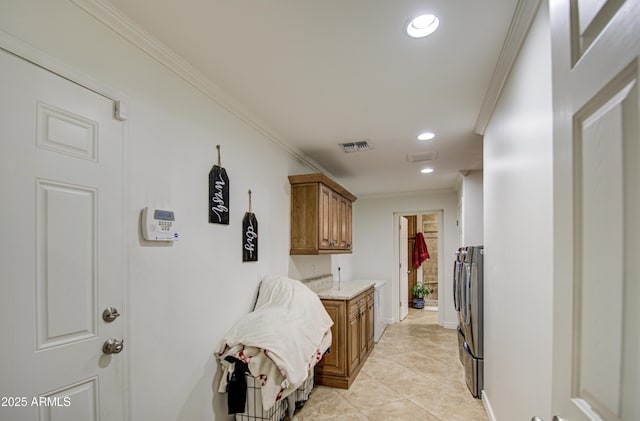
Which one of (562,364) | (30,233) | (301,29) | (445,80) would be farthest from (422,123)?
(30,233)

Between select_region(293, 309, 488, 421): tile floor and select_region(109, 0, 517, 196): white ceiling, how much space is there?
257cm

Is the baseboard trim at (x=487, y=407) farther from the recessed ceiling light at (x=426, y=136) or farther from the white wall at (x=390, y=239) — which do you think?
the white wall at (x=390, y=239)

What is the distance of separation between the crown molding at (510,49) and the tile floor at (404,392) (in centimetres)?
258

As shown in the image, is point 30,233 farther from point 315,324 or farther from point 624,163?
point 315,324

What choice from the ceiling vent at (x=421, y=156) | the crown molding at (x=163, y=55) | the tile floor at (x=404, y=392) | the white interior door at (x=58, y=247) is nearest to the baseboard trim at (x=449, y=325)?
the tile floor at (x=404, y=392)

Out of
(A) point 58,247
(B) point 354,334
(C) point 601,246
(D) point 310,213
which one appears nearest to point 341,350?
(B) point 354,334

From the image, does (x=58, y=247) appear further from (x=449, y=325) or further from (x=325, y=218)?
(x=449, y=325)

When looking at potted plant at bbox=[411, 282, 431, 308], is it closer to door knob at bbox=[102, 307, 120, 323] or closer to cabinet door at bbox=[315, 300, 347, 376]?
cabinet door at bbox=[315, 300, 347, 376]

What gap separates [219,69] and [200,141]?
0.49 meters

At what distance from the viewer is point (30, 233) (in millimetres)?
1249

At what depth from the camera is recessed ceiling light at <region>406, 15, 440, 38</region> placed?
1.64m

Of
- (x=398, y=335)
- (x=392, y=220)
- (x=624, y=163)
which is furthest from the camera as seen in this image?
(x=392, y=220)

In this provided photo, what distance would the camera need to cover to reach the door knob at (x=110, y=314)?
4.94 feet

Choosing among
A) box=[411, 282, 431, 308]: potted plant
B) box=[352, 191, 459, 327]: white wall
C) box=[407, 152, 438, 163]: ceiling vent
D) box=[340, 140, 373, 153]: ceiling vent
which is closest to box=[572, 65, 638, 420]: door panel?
box=[340, 140, 373, 153]: ceiling vent
